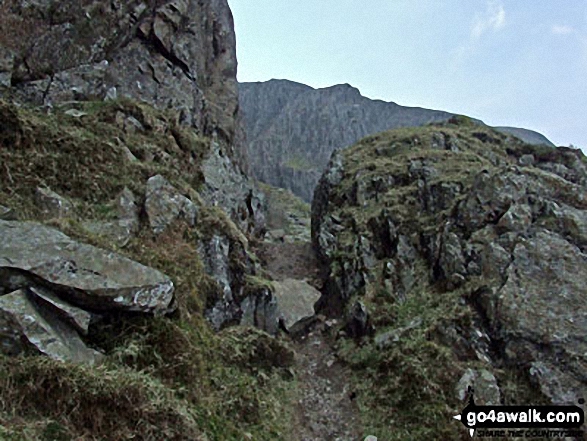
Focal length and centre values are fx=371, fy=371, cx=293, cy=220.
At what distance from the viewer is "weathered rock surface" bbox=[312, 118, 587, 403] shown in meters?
11.9

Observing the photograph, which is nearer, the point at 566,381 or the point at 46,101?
the point at 566,381

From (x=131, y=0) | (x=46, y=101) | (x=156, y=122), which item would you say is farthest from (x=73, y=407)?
(x=131, y=0)

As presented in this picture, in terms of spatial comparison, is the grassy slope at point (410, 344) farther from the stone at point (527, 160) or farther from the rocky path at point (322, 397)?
the stone at point (527, 160)

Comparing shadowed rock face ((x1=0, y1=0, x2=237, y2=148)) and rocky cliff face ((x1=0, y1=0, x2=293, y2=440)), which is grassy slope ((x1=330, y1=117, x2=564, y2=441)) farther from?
shadowed rock face ((x1=0, y1=0, x2=237, y2=148))

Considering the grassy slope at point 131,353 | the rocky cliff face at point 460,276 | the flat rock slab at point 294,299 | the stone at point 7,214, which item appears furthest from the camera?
the flat rock slab at point 294,299

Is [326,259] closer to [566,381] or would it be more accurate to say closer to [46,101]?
[566,381]

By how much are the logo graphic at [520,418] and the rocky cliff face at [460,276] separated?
0.32 meters

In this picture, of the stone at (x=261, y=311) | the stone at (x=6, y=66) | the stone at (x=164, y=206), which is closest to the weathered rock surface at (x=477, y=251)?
the stone at (x=261, y=311)

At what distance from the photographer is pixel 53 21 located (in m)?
19.3

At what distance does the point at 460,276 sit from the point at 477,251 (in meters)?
1.34

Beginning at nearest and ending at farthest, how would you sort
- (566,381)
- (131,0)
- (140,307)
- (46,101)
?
(140,307)
(566,381)
(46,101)
(131,0)

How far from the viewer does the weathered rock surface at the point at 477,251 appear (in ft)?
39.1

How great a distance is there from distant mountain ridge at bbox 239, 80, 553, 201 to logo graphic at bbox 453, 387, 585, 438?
2665 inches

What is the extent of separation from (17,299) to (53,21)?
63.0 ft
